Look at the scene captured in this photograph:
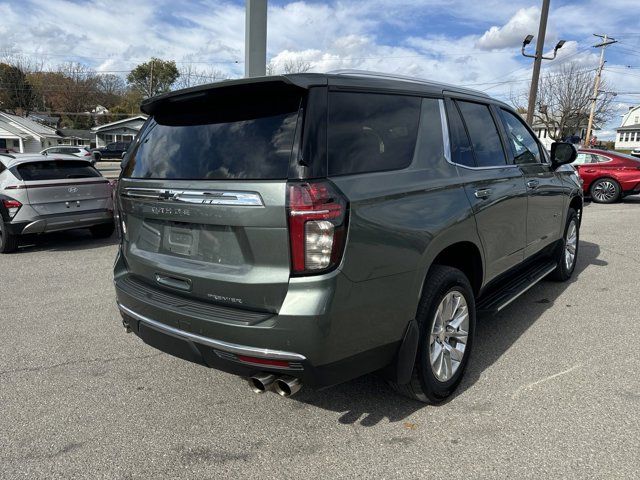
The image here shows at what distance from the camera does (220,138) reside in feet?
8.66

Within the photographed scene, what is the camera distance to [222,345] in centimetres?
241

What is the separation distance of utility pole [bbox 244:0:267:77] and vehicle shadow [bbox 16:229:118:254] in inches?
154

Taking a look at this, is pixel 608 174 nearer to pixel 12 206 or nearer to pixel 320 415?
pixel 320 415

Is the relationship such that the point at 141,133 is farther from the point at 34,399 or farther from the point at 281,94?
the point at 34,399

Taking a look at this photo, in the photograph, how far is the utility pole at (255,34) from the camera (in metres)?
8.49

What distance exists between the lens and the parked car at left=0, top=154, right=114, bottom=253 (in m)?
7.32

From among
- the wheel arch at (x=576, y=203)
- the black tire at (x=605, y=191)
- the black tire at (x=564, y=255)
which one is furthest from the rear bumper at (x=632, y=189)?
the black tire at (x=564, y=255)

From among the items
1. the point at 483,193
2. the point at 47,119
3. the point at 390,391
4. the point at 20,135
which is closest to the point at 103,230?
the point at 390,391

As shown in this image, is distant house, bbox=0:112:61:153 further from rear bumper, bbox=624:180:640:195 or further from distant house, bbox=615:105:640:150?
distant house, bbox=615:105:640:150

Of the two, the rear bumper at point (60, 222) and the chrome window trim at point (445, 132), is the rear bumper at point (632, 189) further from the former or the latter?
the rear bumper at point (60, 222)

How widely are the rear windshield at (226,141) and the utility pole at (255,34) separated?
5.97m

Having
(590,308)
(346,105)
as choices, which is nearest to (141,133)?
(346,105)

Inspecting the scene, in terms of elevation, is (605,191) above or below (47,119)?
below

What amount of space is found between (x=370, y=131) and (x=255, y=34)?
679 cm
